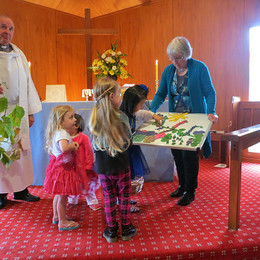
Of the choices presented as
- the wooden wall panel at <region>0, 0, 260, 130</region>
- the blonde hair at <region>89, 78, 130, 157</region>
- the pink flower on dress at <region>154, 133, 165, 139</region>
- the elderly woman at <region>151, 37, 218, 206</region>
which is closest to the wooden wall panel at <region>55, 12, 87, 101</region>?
the wooden wall panel at <region>0, 0, 260, 130</region>

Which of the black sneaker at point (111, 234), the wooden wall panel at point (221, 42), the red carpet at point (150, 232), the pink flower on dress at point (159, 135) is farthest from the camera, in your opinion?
the wooden wall panel at point (221, 42)

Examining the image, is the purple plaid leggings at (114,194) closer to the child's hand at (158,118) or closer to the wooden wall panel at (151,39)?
the child's hand at (158,118)

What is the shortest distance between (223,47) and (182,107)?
2.27 m

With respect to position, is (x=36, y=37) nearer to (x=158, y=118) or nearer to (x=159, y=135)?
(x=158, y=118)

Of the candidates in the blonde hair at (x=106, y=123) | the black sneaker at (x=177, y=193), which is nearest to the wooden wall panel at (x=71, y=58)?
the black sneaker at (x=177, y=193)

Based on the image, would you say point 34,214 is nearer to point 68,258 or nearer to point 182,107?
point 68,258

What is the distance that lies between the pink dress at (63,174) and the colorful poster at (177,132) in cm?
50

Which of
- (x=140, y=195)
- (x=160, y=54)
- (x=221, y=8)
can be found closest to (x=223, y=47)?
(x=221, y=8)

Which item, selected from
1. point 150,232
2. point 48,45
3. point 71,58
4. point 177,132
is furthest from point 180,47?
point 71,58

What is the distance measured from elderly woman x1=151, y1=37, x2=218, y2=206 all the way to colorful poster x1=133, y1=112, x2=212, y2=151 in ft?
0.45

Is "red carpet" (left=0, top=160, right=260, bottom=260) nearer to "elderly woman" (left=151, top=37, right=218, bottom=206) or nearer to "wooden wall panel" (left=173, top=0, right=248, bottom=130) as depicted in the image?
"elderly woman" (left=151, top=37, right=218, bottom=206)

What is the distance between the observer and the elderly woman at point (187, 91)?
246 centimetres

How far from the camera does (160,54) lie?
5250 millimetres

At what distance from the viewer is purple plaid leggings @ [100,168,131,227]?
79.5 inches
